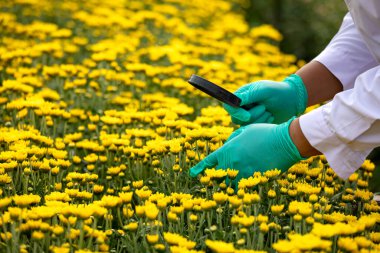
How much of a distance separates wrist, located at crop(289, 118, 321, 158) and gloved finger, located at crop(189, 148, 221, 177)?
0.29m

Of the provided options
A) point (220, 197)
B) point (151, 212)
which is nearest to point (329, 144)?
point (220, 197)

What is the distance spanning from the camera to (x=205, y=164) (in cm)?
237

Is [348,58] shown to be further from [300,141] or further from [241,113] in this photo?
[300,141]

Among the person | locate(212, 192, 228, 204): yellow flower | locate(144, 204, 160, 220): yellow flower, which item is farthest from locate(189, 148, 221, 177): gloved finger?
locate(144, 204, 160, 220): yellow flower

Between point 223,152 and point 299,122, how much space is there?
30 cm

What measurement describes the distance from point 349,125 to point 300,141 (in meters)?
0.22

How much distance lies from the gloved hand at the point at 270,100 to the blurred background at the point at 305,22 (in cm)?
272

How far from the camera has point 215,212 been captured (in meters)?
2.23

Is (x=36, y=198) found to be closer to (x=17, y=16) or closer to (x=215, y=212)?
(x=215, y=212)

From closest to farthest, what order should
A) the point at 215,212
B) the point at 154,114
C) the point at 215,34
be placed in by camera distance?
the point at 215,212
the point at 154,114
the point at 215,34

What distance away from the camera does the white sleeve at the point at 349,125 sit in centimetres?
205

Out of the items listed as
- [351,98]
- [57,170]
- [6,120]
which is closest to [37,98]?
[6,120]

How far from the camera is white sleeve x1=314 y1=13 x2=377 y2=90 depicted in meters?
2.75

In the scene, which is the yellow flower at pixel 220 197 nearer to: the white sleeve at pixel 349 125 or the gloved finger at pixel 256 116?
the white sleeve at pixel 349 125
